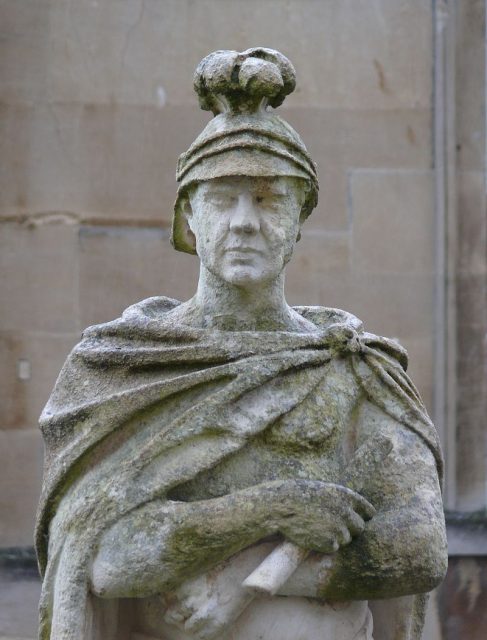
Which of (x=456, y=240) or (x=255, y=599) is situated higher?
(x=456, y=240)

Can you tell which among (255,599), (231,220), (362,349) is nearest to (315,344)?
(362,349)

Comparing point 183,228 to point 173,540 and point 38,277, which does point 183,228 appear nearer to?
point 173,540

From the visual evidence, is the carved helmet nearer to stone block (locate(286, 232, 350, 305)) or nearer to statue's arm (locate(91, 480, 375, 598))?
statue's arm (locate(91, 480, 375, 598))

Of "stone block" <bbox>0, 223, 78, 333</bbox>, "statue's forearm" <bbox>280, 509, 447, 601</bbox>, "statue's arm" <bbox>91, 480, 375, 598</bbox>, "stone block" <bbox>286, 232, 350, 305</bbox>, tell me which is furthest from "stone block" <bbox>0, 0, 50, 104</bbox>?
"statue's forearm" <bbox>280, 509, 447, 601</bbox>

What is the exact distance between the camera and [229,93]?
11.3ft

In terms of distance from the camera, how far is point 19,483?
6.35 meters

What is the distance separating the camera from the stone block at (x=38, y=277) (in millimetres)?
6309

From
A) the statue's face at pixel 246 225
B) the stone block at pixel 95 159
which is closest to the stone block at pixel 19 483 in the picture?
the stone block at pixel 95 159

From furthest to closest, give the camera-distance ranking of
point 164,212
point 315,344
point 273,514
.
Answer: point 164,212, point 315,344, point 273,514

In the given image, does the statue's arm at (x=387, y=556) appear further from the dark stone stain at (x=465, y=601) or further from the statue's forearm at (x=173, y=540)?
the dark stone stain at (x=465, y=601)

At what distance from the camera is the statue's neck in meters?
3.57

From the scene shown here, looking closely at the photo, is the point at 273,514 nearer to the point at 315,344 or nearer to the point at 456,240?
the point at 315,344

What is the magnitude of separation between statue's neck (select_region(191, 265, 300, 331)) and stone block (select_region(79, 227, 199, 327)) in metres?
2.71

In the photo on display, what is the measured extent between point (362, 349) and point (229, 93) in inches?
29.4
